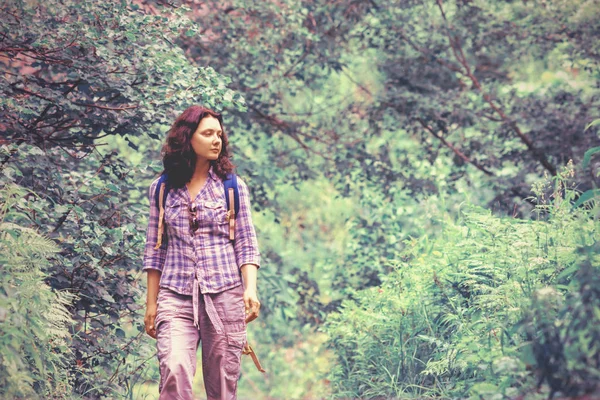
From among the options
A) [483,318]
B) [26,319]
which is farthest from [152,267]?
[483,318]

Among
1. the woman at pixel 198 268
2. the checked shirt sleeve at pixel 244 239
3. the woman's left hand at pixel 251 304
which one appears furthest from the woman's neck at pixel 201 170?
the woman's left hand at pixel 251 304

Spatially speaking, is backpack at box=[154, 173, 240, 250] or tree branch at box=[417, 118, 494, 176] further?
tree branch at box=[417, 118, 494, 176]

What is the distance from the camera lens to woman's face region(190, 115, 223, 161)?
4473 millimetres

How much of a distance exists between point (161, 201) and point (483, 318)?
2.20 meters

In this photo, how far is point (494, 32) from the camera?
32.5ft

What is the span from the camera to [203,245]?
4.31m

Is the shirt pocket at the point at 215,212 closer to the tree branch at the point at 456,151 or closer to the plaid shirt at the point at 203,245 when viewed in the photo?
the plaid shirt at the point at 203,245

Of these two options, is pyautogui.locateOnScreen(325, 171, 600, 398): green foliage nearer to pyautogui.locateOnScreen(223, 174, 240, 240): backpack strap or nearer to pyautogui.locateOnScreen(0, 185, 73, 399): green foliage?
pyautogui.locateOnScreen(223, 174, 240, 240): backpack strap

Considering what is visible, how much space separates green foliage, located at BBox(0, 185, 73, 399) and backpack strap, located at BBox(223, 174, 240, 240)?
3.64ft

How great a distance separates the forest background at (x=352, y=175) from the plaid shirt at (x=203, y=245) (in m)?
0.72

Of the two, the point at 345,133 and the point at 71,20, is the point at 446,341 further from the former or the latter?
the point at 345,133

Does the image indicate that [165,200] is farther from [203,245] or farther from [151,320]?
[151,320]

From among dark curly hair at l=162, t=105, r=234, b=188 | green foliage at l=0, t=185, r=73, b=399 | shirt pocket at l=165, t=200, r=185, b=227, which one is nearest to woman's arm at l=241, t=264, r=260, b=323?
→ shirt pocket at l=165, t=200, r=185, b=227

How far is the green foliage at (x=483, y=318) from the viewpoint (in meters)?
3.61
